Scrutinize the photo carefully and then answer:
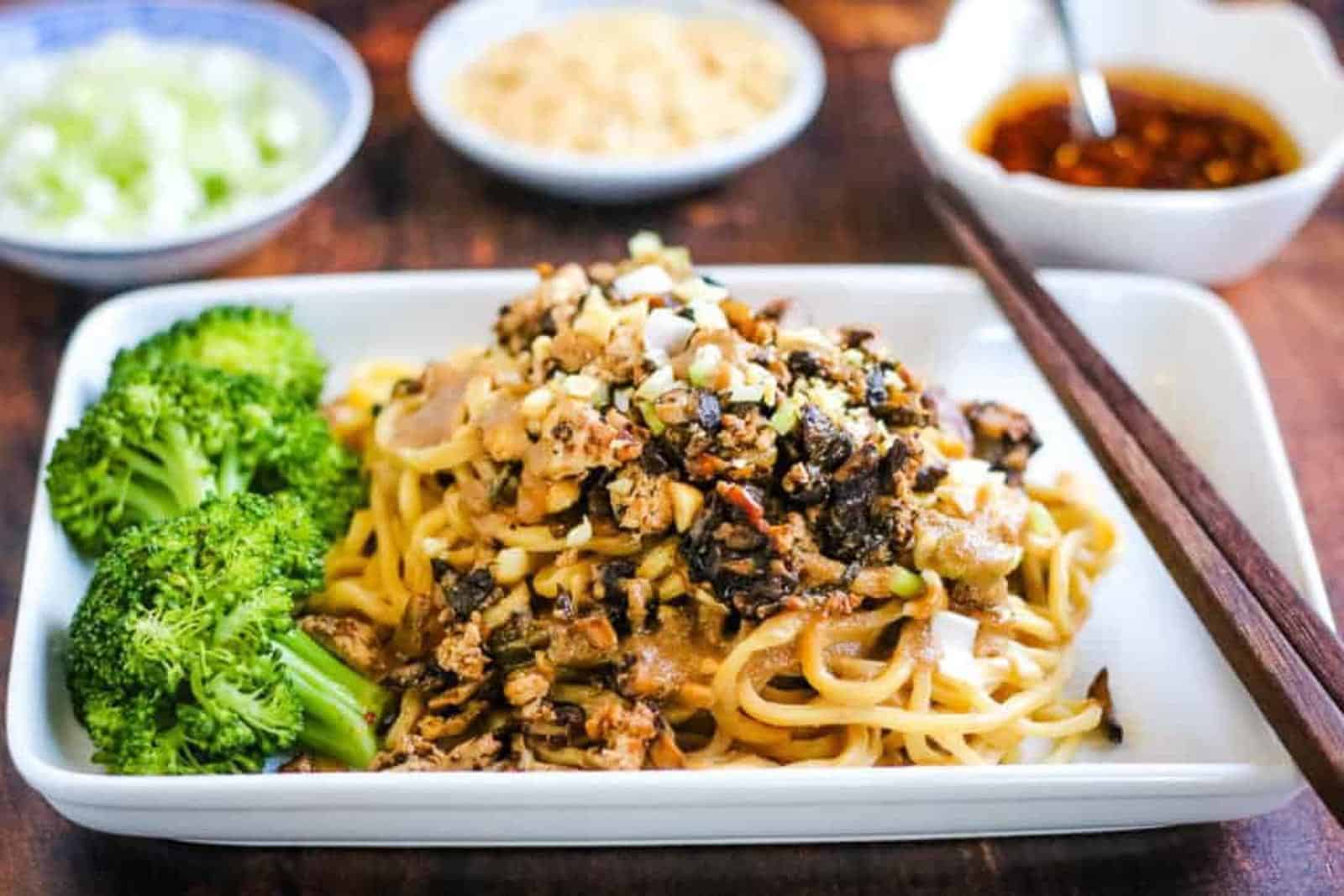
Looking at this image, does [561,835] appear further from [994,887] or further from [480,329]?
[480,329]

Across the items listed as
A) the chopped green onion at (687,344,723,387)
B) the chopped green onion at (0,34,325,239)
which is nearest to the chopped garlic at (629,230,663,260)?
the chopped green onion at (687,344,723,387)

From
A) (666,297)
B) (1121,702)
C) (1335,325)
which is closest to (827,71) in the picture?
(1335,325)

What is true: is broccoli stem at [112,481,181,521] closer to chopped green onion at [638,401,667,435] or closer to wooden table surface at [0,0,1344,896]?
wooden table surface at [0,0,1344,896]

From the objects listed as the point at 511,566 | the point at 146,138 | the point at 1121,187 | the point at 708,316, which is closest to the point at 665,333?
the point at 708,316

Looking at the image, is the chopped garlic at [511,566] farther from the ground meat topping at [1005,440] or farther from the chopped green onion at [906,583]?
the ground meat topping at [1005,440]

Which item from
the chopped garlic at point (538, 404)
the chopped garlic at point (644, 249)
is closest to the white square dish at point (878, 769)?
the chopped garlic at point (644, 249)

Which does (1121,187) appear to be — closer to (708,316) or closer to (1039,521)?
(1039,521)
